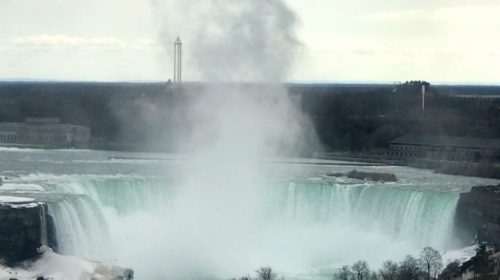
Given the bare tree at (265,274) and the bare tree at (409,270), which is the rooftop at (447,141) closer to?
the bare tree at (409,270)

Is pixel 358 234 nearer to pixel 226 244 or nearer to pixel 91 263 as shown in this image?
pixel 226 244

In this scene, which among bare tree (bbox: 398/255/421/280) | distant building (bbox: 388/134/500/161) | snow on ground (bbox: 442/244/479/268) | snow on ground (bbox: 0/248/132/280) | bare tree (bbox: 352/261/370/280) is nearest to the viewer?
bare tree (bbox: 398/255/421/280)

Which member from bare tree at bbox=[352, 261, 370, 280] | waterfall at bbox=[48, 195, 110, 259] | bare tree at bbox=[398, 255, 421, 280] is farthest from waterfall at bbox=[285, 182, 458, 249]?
waterfall at bbox=[48, 195, 110, 259]

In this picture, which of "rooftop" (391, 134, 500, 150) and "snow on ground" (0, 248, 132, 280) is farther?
"rooftop" (391, 134, 500, 150)

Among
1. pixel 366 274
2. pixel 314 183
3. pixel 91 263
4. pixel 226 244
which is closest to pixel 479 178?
pixel 314 183

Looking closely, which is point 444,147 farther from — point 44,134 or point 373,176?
point 44,134

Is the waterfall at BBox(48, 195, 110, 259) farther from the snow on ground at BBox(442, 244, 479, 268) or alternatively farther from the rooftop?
the rooftop
